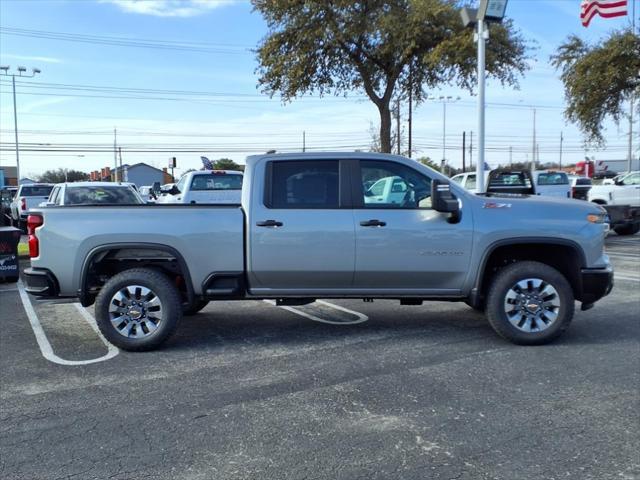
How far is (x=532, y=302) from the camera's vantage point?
19.1 ft

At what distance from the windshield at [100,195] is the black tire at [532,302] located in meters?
10.3

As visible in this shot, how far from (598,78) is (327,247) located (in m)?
23.2

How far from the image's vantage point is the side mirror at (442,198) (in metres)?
5.48

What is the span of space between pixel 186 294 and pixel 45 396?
1.82 meters

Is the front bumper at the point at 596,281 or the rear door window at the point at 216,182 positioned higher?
the rear door window at the point at 216,182

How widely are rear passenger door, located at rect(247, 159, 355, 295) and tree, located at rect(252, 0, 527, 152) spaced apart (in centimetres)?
1713

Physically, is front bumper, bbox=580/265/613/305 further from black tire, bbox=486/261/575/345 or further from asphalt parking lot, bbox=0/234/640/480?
asphalt parking lot, bbox=0/234/640/480

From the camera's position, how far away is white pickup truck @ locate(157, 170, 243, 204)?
49.8ft

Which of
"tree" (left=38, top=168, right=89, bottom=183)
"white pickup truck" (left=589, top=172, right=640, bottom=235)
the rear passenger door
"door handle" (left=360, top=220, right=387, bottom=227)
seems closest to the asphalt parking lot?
the rear passenger door

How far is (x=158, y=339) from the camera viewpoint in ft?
18.9

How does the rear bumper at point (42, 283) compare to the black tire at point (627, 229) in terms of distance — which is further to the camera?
the black tire at point (627, 229)

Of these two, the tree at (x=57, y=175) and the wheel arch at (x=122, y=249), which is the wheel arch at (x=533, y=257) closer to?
the wheel arch at (x=122, y=249)

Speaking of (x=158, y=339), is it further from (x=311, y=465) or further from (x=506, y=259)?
(x=506, y=259)

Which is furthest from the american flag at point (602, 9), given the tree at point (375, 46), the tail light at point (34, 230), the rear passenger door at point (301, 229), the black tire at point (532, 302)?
the tail light at point (34, 230)
